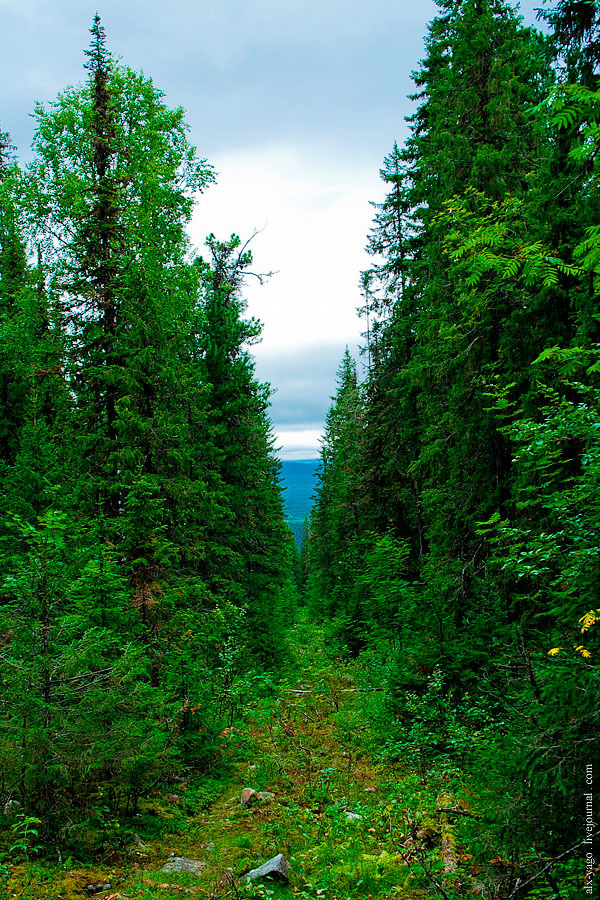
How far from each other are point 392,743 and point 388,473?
9.72m

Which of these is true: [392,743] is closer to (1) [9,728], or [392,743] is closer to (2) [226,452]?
(1) [9,728]

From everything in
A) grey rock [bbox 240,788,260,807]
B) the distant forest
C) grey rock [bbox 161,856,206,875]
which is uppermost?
the distant forest

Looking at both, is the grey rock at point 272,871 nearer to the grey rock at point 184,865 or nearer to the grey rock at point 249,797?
the grey rock at point 184,865

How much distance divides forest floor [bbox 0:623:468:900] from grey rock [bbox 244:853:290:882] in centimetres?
7

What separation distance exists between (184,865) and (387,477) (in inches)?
546

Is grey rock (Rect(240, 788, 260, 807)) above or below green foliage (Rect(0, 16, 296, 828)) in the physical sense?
below

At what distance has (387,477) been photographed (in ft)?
59.8

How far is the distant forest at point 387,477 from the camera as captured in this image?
4.60 meters

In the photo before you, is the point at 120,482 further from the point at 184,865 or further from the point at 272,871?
the point at 272,871

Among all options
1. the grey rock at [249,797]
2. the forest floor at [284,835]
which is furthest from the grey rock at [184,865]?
the grey rock at [249,797]

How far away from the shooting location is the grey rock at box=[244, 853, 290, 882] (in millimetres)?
5273

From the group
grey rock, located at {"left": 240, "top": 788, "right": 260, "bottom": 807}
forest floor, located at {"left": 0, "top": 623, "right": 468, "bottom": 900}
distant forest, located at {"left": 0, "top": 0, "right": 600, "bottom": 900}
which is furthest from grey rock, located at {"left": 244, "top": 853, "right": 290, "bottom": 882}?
grey rock, located at {"left": 240, "top": 788, "right": 260, "bottom": 807}

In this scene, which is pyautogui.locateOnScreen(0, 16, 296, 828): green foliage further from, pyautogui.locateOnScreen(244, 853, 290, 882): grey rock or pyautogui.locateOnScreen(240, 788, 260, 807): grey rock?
pyautogui.locateOnScreen(244, 853, 290, 882): grey rock

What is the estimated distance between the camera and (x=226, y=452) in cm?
1634
